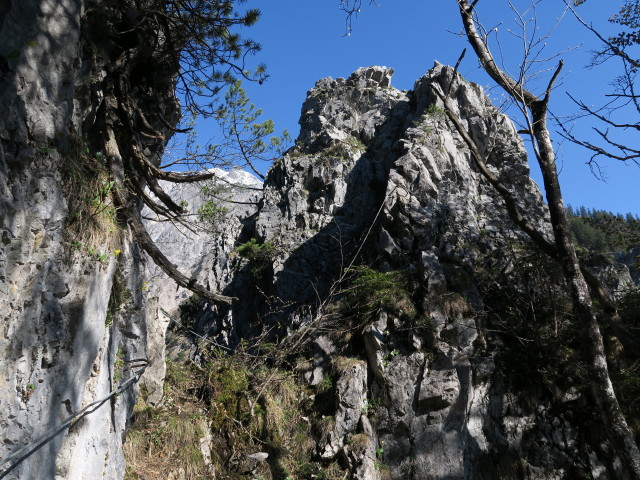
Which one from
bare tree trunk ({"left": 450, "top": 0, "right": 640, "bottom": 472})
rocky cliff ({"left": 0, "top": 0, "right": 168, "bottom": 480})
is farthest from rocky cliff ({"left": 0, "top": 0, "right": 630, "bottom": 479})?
bare tree trunk ({"left": 450, "top": 0, "right": 640, "bottom": 472})

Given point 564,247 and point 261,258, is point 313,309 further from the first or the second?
point 564,247

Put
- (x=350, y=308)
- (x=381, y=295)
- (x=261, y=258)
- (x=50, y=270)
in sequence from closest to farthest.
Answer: (x=50, y=270) < (x=381, y=295) < (x=350, y=308) < (x=261, y=258)

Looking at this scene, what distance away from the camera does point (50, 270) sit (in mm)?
3021

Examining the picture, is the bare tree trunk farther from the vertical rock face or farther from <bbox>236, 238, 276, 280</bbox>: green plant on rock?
<bbox>236, 238, 276, 280</bbox>: green plant on rock

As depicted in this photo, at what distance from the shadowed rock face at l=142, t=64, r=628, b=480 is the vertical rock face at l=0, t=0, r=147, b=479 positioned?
141 inches

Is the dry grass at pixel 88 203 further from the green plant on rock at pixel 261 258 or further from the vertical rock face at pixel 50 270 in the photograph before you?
the green plant on rock at pixel 261 258

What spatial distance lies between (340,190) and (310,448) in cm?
1005

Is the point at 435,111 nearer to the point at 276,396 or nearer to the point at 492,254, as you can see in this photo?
the point at 492,254

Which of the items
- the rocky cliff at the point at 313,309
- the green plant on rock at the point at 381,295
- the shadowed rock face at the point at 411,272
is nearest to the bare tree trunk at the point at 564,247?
the shadowed rock face at the point at 411,272

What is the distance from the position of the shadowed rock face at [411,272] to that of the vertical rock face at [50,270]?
358cm

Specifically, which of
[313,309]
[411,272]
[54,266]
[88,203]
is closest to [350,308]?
[411,272]

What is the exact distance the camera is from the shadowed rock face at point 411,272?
609 centimetres

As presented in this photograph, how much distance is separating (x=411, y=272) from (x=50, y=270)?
627cm

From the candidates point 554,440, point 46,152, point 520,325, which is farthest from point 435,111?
point 46,152
